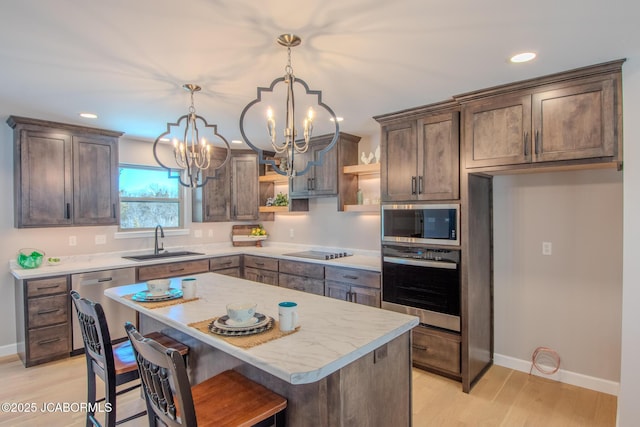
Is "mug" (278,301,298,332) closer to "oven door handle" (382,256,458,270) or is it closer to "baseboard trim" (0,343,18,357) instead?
"oven door handle" (382,256,458,270)

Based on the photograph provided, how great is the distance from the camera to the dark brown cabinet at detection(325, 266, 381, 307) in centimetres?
360

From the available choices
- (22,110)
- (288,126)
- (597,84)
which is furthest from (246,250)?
(597,84)

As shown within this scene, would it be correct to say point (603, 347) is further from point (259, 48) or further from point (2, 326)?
point (2, 326)

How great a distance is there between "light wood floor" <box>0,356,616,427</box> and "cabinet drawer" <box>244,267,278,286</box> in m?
1.99

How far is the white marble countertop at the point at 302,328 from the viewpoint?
1.35 m

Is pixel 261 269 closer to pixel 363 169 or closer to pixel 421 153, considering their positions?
pixel 363 169

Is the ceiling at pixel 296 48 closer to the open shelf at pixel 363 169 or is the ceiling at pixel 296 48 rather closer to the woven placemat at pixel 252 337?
the open shelf at pixel 363 169

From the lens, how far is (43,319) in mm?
3414

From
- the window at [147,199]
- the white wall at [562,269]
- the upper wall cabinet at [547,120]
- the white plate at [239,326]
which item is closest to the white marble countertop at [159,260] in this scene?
the window at [147,199]

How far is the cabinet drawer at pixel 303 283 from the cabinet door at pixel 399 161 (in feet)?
4.31

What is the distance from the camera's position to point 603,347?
2.87m

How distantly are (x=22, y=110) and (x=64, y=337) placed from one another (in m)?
2.24

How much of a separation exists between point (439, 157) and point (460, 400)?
2024mm

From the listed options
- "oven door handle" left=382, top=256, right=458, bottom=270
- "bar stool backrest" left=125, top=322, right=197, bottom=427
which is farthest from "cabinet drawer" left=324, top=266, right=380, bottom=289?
"bar stool backrest" left=125, top=322, right=197, bottom=427
